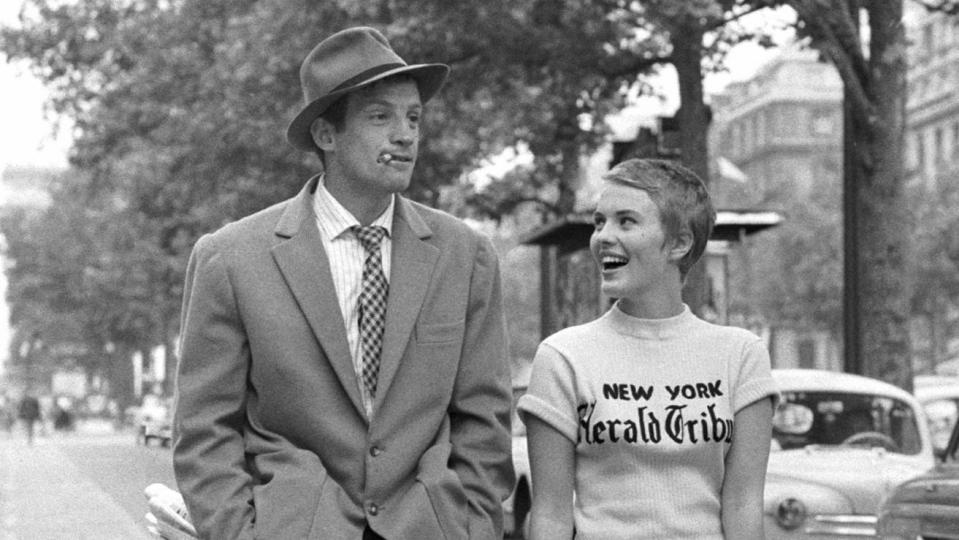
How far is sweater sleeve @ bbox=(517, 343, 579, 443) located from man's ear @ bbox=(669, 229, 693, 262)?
31 centimetres

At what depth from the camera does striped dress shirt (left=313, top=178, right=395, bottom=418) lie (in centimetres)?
417

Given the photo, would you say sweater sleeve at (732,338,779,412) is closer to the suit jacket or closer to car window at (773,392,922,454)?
the suit jacket

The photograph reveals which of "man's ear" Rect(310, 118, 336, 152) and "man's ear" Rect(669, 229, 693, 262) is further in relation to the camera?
"man's ear" Rect(310, 118, 336, 152)

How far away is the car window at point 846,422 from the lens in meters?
11.2

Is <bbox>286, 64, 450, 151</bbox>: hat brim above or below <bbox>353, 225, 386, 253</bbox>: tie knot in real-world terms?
above

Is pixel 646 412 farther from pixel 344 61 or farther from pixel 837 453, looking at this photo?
pixel 837 453

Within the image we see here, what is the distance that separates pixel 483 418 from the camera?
4.18m

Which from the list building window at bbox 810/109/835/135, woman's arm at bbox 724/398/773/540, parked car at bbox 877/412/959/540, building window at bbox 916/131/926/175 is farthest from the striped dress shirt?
building window at bbox 810/109/835/135

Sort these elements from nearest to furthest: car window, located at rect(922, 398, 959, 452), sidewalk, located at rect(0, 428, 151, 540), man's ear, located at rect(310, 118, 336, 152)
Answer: man's ear, located at rect(310, 118, 336, 152) → sidewalk, located at rect(0, 428, 151, 540) → car window, located at rect(922, 398, 959, 452)

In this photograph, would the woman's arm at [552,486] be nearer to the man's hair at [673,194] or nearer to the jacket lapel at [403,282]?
the jacket lapel at [403,282]

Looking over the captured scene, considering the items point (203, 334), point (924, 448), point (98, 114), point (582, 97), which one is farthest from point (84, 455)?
point (203, 334)

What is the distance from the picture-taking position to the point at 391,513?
4.06 m

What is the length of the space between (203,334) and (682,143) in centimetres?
1535

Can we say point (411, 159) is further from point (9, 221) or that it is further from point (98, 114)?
point (9, 221)
